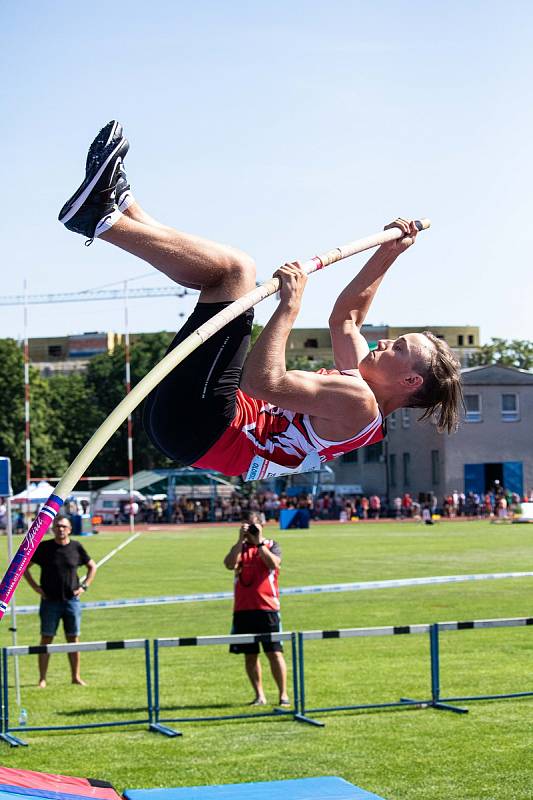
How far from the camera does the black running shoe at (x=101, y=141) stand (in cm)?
475

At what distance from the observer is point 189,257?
4.82 m

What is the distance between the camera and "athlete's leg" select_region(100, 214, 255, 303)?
4.79m

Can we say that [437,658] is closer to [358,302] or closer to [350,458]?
[358,302]

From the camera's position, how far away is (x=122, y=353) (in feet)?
223

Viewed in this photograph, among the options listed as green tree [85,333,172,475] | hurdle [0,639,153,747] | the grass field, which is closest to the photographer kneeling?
the grass field

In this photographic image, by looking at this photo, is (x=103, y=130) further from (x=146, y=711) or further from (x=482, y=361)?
(x=482, y=361)

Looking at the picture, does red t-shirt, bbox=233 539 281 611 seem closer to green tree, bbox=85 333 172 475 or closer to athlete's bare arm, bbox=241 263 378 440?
athlete's bare arm, bbox=241 263 378 440

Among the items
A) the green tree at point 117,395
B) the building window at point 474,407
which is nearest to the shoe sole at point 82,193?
the building window at point 474,407

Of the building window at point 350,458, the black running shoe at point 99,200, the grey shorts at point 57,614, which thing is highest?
the black running shoe at point 99,200

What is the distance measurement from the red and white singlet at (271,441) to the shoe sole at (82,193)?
115 cm

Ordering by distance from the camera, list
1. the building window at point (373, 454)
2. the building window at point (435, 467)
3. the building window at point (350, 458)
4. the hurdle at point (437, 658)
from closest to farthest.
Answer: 1. the hurdle at point (437, 658)
2. the building window at point (435, 467)
3. the building window at point (373, 454)
4. the building window at point (350, 458)

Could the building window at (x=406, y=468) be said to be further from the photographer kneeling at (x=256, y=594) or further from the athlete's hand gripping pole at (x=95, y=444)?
the athlete's hand gripping pole at (x=95, y=444)

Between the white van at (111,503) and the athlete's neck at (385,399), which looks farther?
the white van at (111,503)

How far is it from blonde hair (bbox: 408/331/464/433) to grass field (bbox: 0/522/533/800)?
424 cm
